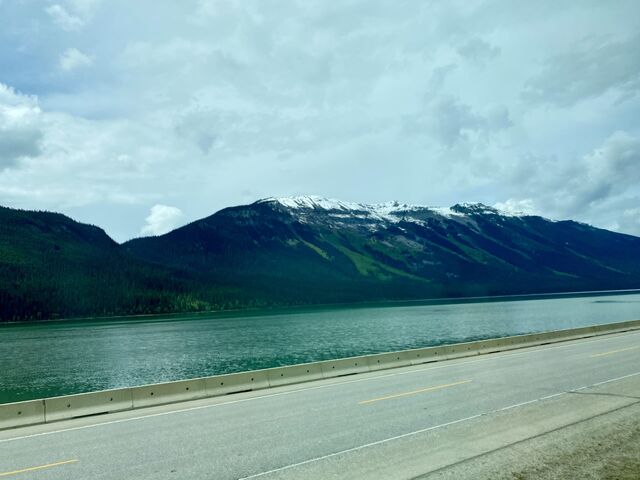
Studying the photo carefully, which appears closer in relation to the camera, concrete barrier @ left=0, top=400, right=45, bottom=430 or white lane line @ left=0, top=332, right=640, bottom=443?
white lane line @ left=0, top=332, right=640, bottom=443

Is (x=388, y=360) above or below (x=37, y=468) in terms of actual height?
below

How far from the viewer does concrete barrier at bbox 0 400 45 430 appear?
15.8 m

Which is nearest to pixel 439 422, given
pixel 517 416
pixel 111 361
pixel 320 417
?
pixel 517 416

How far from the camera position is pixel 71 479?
405 inches

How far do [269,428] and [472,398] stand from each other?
22.7 feet

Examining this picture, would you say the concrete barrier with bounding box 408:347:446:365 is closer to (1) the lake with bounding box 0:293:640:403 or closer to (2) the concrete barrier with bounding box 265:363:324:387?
(2) the concrete barrier with bounding box 265:363:324:387

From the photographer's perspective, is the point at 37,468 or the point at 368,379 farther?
the point at 368,379

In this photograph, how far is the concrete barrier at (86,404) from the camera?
54.5ft

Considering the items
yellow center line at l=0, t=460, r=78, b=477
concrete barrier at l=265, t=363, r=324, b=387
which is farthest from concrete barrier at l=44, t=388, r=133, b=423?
concrete barrier at l=265, t=363, r=324, b=387

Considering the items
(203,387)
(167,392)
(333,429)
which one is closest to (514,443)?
(333,429)

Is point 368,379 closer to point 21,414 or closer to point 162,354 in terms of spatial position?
point 21,414

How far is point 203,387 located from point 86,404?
4165mm

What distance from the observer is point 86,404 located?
17344 millimetres

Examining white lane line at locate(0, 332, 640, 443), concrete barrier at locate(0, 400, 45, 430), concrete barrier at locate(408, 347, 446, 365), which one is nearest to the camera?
white lane line at locate(0, 332, 640, 443)
